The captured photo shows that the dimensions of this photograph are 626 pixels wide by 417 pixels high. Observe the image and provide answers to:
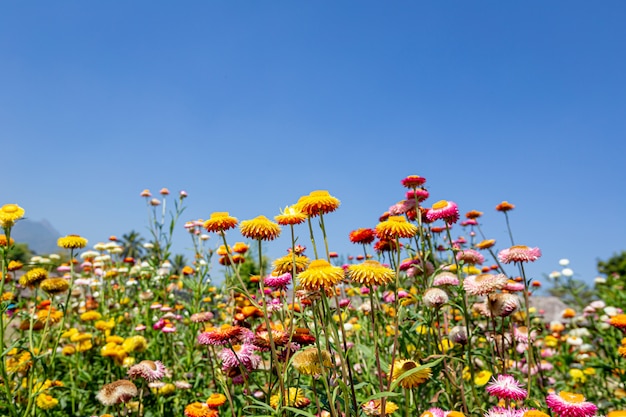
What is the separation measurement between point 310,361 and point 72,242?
2.18 metres

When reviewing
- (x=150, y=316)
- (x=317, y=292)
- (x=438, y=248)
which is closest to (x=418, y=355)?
(x=317, y=292)

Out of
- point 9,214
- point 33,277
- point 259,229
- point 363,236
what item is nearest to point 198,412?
point 259,229

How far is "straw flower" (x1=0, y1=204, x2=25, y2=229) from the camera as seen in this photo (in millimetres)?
2576

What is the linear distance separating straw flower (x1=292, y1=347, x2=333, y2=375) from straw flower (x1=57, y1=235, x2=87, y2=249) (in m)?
2.07

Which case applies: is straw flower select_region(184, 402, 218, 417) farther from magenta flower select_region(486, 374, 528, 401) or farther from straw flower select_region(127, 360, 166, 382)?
magenta flower select_region(486, 374, 528, 401)

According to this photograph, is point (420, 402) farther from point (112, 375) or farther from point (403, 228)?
point (112, 375)

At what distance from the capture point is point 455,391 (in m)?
2.38

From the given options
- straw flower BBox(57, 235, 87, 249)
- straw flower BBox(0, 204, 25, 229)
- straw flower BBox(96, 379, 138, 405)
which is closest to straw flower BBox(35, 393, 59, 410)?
straw flower BBox(96, 379, 138, 405)

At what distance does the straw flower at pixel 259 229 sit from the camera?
6.07ft

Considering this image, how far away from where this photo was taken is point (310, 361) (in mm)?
1750

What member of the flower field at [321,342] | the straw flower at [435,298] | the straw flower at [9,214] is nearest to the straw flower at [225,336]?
the flower field at [321,342]

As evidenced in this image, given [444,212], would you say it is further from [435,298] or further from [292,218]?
[292,218]

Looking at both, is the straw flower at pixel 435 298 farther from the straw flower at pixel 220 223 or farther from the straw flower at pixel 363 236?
the straw flower at pixel 220 223

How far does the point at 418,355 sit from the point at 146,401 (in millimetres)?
2175
